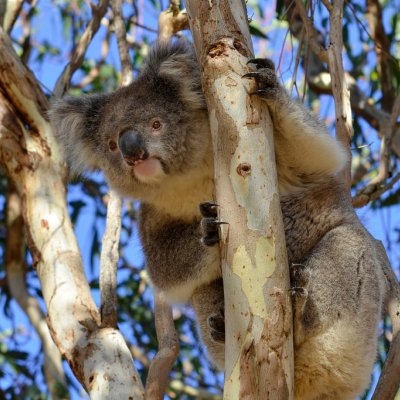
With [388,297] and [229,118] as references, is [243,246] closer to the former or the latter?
[229,118]

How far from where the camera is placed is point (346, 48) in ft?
17.0

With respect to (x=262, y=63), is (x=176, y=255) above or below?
below

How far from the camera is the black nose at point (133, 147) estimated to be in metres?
2.81

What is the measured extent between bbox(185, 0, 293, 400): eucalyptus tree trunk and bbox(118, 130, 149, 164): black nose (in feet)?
2.22

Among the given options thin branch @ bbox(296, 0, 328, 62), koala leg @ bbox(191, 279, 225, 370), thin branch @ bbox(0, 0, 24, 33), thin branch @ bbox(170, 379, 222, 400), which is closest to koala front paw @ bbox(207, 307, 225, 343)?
koala leg @ bbox(191, 279, 225, 370)

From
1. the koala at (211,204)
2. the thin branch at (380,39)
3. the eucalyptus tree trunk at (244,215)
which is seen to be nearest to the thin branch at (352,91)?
the thin branch at (380,39)

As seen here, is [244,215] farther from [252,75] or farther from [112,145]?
[112,145]

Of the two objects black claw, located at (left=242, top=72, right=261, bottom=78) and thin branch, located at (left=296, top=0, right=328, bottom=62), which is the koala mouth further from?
thin branch, located at (left=296, top=0, right=328, bottom=62)

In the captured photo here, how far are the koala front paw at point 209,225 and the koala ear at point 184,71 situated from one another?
24.5 inches

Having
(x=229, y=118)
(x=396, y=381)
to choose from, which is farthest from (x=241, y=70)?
(x=396, y=381)

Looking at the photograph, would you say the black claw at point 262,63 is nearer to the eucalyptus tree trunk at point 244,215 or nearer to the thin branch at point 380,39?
the eucalyptus tree trunk at point 244,215

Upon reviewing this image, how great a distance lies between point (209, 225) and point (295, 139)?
19.7 inches

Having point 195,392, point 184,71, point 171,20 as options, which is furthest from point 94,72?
point 184,71

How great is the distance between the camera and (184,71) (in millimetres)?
2873
